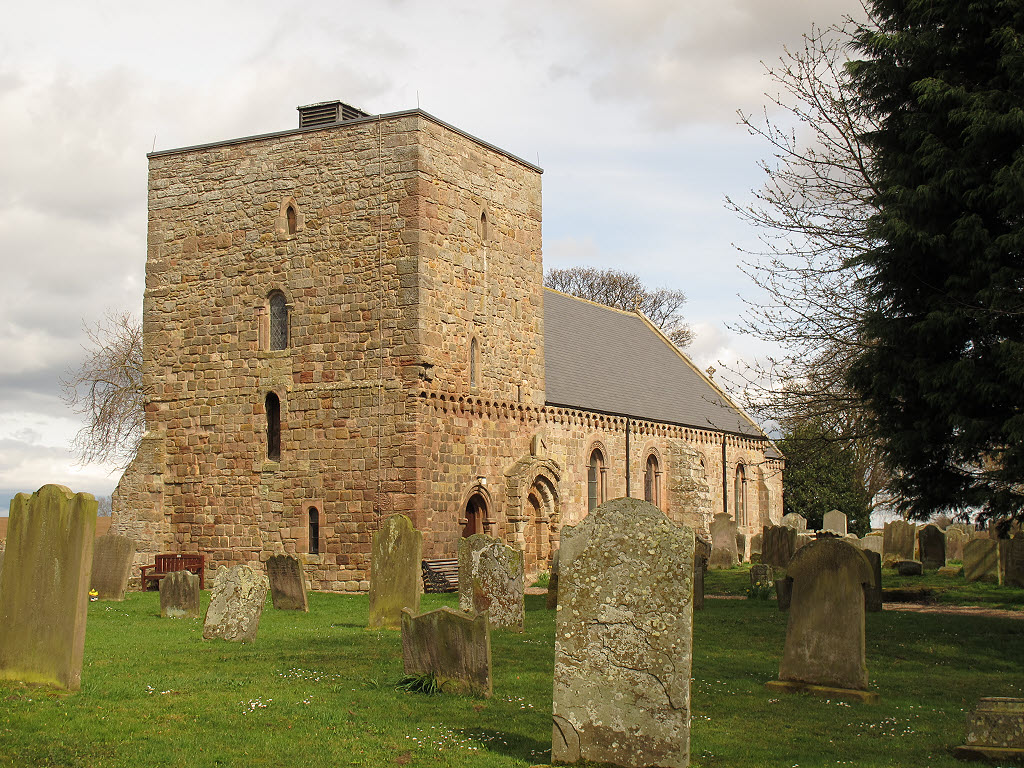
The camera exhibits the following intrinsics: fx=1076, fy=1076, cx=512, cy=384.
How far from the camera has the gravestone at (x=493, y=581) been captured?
15.4m

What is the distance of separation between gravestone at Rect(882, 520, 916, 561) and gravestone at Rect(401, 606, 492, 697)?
71.9ft

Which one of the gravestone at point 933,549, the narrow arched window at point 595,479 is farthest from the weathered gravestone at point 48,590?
the gravestone at point 933,549

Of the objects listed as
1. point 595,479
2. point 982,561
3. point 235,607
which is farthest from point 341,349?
point 982,561

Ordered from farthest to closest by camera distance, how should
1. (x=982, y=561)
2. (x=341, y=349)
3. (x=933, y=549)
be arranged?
(x=933, y=549) < (x=341, y=349) < (x=982, y=561)

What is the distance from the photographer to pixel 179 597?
1709cm

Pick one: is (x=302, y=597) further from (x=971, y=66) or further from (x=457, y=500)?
(x=971, y=66)

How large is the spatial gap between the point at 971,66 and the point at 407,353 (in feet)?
40.8

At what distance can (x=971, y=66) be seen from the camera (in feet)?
Result: 49.7

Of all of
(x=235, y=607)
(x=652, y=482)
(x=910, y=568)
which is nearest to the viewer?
(x=235, y=607)

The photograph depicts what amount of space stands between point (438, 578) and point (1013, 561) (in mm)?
11984

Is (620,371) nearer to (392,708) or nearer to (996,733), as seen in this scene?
(392,708)

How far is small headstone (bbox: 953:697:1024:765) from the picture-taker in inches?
312

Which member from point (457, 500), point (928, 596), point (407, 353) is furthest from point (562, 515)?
point (928, 596)

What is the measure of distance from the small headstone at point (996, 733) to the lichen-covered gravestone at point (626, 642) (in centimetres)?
237
